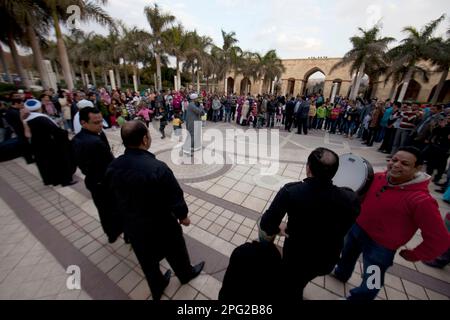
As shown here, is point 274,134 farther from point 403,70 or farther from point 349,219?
point 403,70

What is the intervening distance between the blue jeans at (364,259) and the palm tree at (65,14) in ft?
49.0

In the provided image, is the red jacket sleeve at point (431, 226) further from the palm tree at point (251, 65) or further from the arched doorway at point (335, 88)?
the arched doorway at point (335, 88)

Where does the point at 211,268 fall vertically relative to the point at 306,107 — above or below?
below

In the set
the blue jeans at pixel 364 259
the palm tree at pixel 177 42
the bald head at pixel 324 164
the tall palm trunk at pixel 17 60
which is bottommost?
the blue jeans at pixel 364 259

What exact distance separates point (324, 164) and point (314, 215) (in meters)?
0.35

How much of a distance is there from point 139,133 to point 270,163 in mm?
4754

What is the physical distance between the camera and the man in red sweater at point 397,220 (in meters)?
1.43

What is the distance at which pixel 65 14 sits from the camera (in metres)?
10.4

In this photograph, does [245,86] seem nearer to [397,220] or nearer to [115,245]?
[115,245]

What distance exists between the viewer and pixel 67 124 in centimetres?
761

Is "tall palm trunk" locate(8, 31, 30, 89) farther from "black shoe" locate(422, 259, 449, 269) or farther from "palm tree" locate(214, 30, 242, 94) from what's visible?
"black shoe" locate(422, 259, 449, 269)

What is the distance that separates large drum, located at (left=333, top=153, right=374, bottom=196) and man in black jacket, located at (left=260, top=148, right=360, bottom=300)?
0.60 meters

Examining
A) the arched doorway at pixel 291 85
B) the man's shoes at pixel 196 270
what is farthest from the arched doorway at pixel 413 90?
the man's shoes at pixel 196 270

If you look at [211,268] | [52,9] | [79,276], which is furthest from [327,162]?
[52,9]
